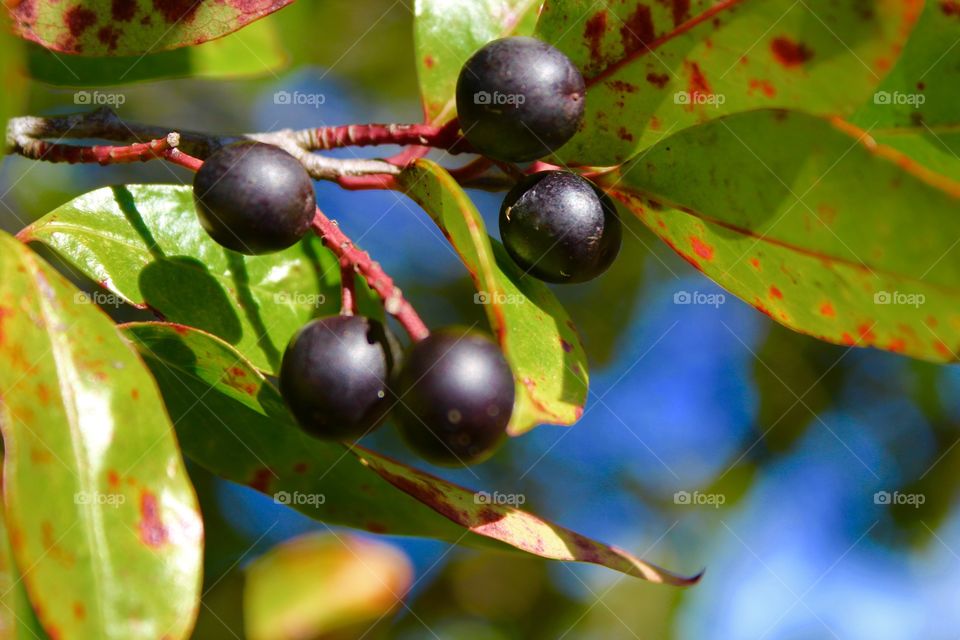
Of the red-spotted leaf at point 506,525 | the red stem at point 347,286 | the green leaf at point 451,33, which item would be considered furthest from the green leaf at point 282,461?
the green leaf at point 451,33

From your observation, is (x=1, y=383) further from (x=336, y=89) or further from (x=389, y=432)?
(x=336, y=89)

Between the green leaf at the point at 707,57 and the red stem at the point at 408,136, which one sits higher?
the green leaf at the point at 707,57

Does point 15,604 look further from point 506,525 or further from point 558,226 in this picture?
point 558,226

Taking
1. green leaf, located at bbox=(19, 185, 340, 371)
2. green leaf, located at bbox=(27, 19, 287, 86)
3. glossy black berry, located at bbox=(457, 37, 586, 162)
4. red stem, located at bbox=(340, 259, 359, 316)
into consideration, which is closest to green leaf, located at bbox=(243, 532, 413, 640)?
green leaf, located at bbox=(19, 185, 340, 371)

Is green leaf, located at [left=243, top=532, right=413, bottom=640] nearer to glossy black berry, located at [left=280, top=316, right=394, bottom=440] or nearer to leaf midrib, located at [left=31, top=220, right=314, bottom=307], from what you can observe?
leaf midrib, located at [left=31, top=220, right=314, bottom=307]

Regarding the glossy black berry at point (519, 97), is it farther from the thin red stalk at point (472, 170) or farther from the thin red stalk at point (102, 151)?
the thin red stalk at point (102, 151)

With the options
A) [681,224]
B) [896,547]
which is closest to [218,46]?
[681,224]

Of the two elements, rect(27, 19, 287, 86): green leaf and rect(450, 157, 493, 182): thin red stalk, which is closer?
rect(450, 157, 493, 182): thin red stalk
